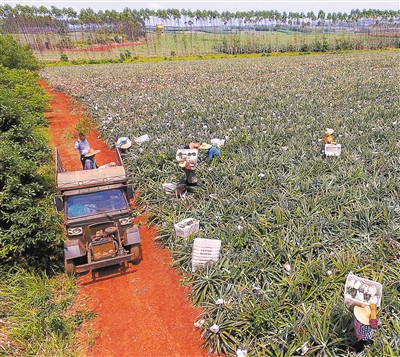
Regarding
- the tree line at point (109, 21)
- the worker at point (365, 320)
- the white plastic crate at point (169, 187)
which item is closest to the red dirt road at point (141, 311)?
the white plastic crate at point (169, 187)

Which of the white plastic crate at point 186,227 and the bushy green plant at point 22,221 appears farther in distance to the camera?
the white plastic crate at point 186,227

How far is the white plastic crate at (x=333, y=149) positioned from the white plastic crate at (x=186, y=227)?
4973 mm

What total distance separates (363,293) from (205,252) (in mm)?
2841

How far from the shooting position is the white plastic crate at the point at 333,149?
9.03 metres

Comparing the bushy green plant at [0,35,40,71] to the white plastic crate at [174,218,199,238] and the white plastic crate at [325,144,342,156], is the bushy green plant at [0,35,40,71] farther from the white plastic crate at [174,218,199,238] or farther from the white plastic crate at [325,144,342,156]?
the white plastic crate at [325,144,342,156]

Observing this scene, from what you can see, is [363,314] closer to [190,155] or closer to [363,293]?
[363,293]

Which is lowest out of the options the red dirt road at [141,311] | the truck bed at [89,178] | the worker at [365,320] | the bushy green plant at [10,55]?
the red dirt road at [141,311]

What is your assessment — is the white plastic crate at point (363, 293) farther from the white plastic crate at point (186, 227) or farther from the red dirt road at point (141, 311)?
the white plastic crate at point (186, 227)

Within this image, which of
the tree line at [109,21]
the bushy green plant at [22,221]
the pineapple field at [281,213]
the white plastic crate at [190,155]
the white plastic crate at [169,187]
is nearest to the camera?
the pineapple field at [281,213]

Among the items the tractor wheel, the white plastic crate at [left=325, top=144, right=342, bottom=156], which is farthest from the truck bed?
the white plastic crate at [left=325, top=144, right=342, bottom=156]

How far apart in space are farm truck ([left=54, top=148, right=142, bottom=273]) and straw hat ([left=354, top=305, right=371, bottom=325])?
391 cm

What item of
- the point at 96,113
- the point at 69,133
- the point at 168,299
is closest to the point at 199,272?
the point at 168,299

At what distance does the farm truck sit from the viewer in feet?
18.5

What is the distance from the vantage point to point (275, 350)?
416cm
